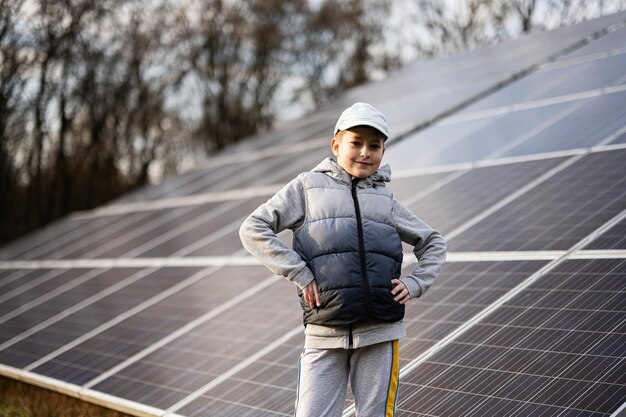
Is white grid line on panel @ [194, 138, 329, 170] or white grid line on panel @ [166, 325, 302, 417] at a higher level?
white grid line on panel @ [194, 138, 329, 170]

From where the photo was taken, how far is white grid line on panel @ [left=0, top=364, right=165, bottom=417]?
6.38 metres

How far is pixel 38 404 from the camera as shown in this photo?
25.4 ft

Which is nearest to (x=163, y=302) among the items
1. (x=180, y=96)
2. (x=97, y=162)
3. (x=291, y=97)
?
(x=97, y=162)

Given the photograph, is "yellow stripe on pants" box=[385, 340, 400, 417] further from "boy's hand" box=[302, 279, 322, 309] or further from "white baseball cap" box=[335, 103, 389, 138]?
"white baseball cap" box=[335, 103, 389, 138]

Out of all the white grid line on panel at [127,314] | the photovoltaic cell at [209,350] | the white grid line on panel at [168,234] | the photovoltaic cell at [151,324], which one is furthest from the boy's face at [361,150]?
the white grid line on panel at [168,234]

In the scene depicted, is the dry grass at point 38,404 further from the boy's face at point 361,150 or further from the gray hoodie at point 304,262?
the boy's face at point 361,150

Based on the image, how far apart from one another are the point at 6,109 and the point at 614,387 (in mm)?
23269

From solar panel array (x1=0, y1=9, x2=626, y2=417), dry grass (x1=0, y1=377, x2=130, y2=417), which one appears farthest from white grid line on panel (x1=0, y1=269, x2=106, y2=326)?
dry grass (x1=0, y1=377, x2=130, y2=417)

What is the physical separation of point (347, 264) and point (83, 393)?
4.27 meters

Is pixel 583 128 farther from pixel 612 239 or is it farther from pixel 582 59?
pixel 582 59

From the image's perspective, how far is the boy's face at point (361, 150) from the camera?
394 centimetres

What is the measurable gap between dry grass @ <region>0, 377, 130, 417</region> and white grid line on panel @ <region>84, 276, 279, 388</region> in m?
0.26

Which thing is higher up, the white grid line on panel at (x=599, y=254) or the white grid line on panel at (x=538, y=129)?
the white grid line on panel at (x=538, y=129)

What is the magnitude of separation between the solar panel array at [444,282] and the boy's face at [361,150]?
159cm
